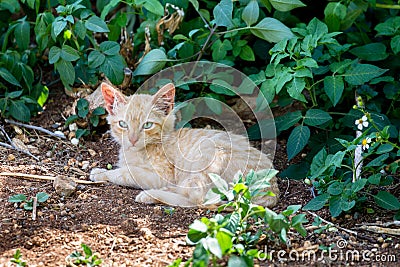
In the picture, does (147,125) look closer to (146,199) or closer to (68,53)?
(146,199)

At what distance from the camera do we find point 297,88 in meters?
3.62

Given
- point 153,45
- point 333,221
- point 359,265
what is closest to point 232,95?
point 153,45

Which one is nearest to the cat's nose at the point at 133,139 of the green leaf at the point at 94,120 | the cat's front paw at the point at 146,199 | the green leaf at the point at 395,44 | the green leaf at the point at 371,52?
the cat's front paw at the point at 146,199

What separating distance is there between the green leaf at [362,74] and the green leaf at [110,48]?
1473 mm

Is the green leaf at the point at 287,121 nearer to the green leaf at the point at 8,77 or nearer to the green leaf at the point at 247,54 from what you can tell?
the green leaf at the point at 247,54

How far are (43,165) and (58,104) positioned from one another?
3.02 ft

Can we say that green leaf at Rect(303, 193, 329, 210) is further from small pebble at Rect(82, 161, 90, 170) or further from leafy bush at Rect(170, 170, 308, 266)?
small pebble at Rect(82, 161, 90, 170)

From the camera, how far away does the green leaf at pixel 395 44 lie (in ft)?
12.9

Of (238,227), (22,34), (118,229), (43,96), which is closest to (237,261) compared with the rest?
(238,227)

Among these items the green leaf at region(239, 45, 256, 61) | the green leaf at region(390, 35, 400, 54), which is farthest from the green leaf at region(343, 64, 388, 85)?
the green leaf at region(239, 45, 256, 61)

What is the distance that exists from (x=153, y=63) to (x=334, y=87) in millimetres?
1164

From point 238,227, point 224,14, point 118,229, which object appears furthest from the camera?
point 224,14

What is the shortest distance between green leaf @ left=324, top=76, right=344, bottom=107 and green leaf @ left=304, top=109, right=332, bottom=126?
0.12m

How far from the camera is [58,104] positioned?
4.60m
